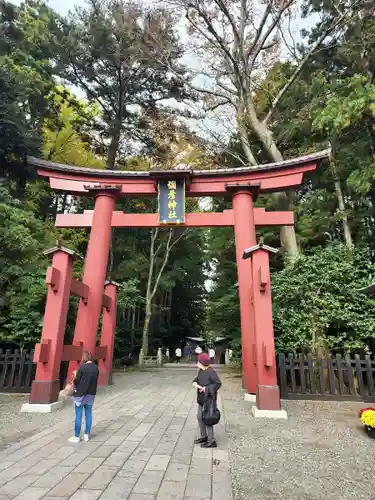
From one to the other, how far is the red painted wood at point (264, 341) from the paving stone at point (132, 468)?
→ 10.6ft

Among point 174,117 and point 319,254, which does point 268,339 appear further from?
point 174,117

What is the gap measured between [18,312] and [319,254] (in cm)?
965

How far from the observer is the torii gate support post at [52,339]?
6516 mm

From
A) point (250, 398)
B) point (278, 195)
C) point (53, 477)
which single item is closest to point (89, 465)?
point (53, 477)

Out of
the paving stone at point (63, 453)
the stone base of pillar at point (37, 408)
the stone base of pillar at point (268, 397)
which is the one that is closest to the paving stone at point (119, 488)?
the paving stone at point (63, 453)

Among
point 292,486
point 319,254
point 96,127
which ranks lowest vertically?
point 292,486

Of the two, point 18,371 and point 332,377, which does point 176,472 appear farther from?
point 18,371

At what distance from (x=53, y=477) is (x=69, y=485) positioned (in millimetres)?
302

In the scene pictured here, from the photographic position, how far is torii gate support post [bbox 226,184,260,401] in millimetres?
7973

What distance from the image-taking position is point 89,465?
357 centimetres

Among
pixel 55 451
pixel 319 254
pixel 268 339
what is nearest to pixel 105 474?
pixel 55 451

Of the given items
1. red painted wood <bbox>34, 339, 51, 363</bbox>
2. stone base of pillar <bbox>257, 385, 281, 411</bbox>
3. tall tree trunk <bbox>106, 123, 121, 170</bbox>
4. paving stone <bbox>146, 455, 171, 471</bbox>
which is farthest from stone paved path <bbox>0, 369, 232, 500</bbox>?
tall tree trunk <bbox>106, 123, 121, 170</bbox>

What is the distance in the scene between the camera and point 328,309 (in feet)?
30.7

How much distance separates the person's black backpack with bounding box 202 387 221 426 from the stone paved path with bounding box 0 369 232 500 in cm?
38
